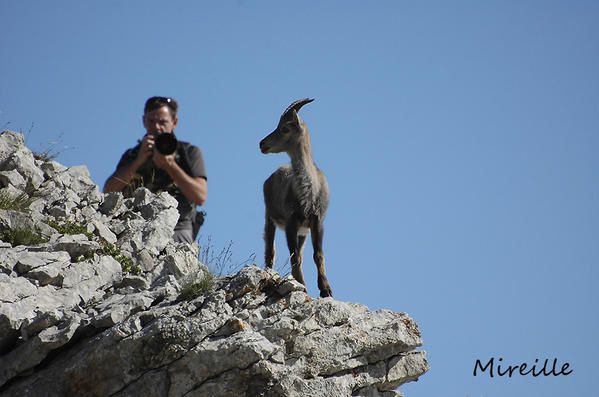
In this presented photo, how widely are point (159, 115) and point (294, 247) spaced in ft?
9.59

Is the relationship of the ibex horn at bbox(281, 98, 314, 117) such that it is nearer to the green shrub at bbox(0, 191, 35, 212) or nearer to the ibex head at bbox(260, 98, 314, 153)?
the ibex head at bbox(260, 98, 314, 153)

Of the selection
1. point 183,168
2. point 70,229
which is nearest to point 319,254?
point 183,168

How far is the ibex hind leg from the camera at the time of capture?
13.0 meters

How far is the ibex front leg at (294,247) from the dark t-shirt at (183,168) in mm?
1647

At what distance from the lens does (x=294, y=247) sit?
1236 centimetres

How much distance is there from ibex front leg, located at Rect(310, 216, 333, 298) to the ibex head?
4.06 feet

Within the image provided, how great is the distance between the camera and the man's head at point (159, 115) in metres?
13.6

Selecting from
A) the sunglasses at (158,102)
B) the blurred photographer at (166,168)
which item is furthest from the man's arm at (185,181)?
the sunglasses at (158,102)

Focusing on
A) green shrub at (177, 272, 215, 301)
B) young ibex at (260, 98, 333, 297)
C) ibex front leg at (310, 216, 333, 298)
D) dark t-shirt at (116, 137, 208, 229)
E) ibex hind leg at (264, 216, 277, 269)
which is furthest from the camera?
dark t-shirt at (116, 137, 208, 229)

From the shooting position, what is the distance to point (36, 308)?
31.1ft

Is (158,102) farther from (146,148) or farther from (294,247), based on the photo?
(294,247)

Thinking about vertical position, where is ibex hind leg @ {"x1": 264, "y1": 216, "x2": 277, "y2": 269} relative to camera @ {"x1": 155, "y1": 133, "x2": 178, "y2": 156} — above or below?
below

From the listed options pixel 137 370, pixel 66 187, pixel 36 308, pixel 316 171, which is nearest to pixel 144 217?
pixel 66 187

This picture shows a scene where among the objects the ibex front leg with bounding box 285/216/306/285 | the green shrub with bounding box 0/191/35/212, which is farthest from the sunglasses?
the ibex front leg with bounding box 285/216/306/285
